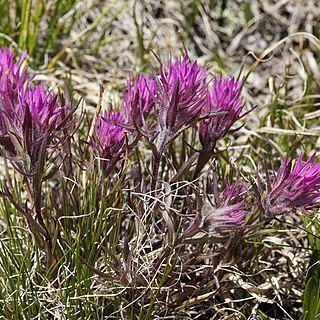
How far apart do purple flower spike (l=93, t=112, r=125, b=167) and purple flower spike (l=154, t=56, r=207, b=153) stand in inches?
5.6

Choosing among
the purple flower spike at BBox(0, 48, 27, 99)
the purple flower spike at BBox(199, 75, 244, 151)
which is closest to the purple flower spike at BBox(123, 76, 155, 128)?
the purple flower spike at BBox(199, 75, 244, 151)

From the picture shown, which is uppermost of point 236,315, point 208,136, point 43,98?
point 43,98

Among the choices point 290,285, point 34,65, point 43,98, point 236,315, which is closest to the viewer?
point 43,98

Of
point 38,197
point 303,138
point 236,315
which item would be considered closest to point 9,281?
point 38,197

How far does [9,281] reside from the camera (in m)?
1.74

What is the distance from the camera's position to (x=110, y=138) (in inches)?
69.1

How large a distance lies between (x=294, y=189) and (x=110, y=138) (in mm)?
523

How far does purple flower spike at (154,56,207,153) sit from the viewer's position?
1623mm

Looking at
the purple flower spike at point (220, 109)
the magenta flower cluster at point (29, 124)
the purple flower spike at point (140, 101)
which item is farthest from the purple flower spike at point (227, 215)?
the magenta flower cluster at point (29, 124)

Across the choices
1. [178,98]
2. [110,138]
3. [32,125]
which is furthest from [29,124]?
[178,98]

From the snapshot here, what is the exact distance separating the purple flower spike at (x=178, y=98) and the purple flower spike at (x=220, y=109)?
2.4 inches

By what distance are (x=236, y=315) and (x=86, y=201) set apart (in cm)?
57

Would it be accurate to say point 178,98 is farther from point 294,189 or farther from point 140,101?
point 294,189

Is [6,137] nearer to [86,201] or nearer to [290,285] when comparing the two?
[86,201]
